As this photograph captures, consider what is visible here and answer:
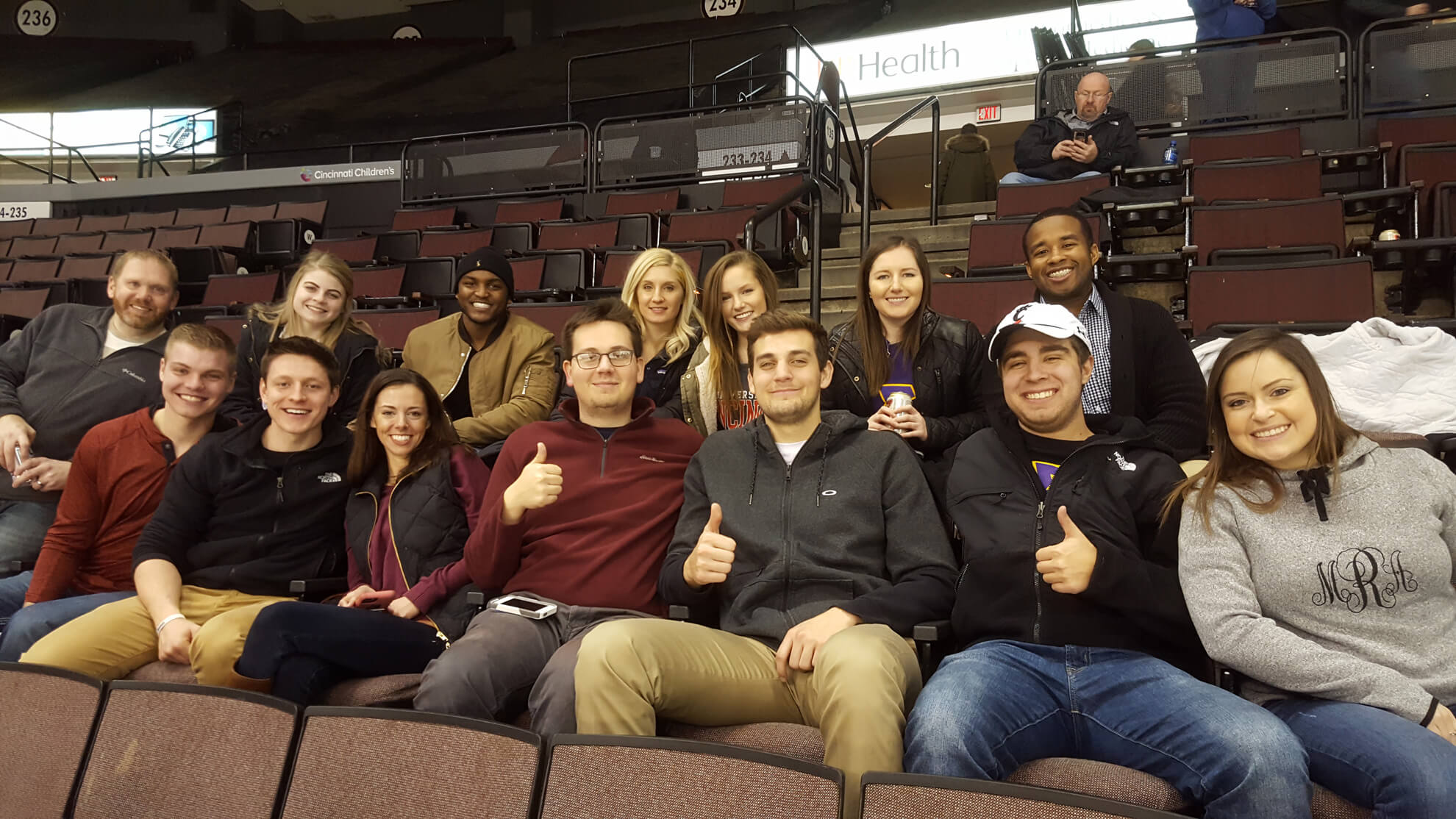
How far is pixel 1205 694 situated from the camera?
1439mm

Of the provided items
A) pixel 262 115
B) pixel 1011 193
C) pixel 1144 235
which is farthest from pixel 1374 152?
pixel 262 115

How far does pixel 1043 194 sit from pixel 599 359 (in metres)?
3.65

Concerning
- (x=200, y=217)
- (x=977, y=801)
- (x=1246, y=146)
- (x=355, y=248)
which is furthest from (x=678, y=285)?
(x=200, y=217)

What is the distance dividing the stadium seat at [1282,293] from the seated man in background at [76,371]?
360 cm

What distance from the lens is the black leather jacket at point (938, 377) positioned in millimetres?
2408

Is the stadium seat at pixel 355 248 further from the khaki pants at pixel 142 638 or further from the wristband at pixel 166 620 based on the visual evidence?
the wristband at pixel 166 620

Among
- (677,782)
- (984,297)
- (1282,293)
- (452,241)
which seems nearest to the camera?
(677,782)

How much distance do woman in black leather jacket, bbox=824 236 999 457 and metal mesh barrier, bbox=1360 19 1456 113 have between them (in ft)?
14.8

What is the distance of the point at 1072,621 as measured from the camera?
1642 mm

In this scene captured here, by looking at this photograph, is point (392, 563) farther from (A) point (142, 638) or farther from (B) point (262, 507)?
(A) point (142, 638)

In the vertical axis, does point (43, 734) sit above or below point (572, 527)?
below

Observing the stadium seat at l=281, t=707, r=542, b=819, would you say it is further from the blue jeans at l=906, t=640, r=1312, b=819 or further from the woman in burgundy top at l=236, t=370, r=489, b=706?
the blue jeans at l=906, t=640, r=1312, b=819

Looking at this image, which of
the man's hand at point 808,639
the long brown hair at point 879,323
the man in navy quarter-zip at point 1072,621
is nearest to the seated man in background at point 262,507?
the man's hand at point 808,639

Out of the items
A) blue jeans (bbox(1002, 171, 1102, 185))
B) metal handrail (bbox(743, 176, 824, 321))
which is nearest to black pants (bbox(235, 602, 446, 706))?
metal handrail (bbox(743, 176, 824, 321))
